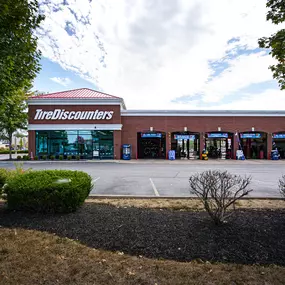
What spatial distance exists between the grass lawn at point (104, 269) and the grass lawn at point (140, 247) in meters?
0.01

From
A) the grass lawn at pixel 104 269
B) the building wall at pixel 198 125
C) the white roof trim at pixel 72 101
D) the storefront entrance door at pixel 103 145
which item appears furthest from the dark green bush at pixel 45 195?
the building wall at pixel 198 125

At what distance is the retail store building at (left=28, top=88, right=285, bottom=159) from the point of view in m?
25.0

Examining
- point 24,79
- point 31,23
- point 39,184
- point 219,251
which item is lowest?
point 219,251

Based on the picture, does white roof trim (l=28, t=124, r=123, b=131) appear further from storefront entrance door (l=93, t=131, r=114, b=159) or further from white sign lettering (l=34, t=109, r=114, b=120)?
white sign lettering (l=34, t=109, r=114, b=120)

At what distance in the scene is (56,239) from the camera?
3.88 meters

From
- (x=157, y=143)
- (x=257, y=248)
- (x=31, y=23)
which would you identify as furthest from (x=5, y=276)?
(x=157, y=143)

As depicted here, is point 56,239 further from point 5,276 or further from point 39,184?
point 39,184

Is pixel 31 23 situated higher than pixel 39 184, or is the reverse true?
pixel 31 23

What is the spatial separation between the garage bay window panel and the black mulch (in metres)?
20.2

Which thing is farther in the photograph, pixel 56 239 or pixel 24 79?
pixel 24 79

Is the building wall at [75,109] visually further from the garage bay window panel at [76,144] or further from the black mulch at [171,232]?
the black mulch at [171,232]

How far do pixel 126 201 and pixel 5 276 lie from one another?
3898mm

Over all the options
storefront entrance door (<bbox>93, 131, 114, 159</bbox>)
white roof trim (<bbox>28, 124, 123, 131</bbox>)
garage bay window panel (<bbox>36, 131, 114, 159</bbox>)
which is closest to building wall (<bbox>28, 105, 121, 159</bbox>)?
white roof trim (<bbox>28, 124, 123, 131</bbox>)

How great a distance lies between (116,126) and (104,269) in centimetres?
2256
